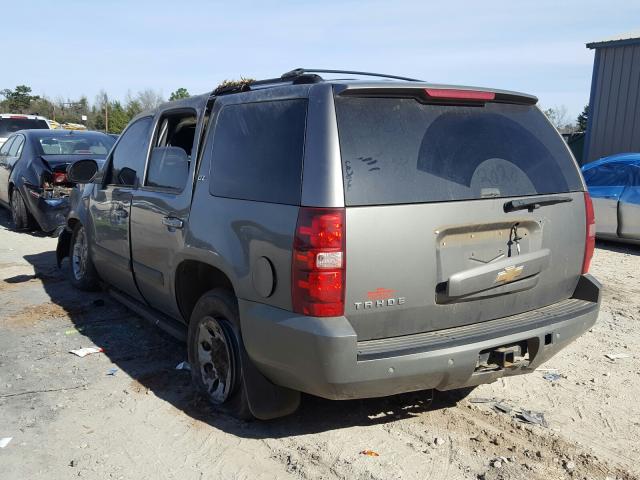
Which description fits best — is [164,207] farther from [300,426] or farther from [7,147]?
[7,147]

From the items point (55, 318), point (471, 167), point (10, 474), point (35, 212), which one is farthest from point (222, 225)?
point (35, 212)

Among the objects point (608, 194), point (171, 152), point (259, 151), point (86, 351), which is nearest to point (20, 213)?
point (86, 351)

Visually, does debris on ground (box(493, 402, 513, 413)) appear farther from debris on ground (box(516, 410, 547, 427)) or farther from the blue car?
the blue car

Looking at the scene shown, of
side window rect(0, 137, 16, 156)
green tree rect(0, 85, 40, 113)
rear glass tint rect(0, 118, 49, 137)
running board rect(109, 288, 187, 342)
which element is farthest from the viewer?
green tree rect(0, 85, 40, 113)

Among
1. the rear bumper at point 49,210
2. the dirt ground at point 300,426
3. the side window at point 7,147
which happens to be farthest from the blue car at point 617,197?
the side window at point 7,147

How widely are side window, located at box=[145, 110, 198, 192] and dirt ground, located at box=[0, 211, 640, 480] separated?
4.68ft

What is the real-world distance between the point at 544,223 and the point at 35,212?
337 inches

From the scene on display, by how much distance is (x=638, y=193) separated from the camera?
9039mm

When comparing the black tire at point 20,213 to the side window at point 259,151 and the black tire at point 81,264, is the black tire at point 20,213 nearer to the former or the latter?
the black tire at point 81,264

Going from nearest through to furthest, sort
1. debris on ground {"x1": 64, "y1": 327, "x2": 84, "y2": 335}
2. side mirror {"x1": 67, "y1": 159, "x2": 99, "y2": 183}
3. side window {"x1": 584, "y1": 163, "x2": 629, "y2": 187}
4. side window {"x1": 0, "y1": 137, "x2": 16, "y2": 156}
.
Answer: debris on ground {"x1": 64, "y1": 327, "x2": 84, "y2": 335}, side mirror {"x1": 67, "y1": 159, "x2": 99, "y2": 183}, side window {"x1": 584, "y1": 163, "x2": 629, "y2": 187}, side window {"x1": 0, "y1": 137, "x2": 16, "y2": 156}

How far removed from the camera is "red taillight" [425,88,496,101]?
10.6 feet

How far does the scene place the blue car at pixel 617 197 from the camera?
903 centimetres

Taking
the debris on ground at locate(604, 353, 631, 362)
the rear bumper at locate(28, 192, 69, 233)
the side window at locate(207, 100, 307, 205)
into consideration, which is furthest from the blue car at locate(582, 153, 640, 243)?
the rear bumper at locate(28, 192, 69, 233)

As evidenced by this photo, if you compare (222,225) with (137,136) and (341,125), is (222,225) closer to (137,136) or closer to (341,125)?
(341,125)
